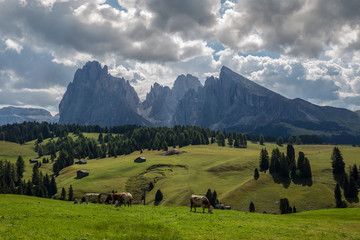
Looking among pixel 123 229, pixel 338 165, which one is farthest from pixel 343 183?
pixel 123 229

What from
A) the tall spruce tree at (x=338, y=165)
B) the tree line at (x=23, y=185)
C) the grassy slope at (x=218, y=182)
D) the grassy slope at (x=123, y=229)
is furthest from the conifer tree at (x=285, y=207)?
the tree line at (x=23, y=185)

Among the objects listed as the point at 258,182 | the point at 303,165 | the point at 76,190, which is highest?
the point at 303,165

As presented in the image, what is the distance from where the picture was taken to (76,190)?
128 meters

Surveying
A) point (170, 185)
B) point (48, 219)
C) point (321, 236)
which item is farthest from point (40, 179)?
point (321, 236)

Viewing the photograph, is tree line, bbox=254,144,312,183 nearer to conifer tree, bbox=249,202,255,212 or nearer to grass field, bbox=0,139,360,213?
grass field, bbox=0,139,360,213

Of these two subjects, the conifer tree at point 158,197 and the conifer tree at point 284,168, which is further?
the conifer tree at point 284,168

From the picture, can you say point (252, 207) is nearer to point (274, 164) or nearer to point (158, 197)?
point (158, 197)

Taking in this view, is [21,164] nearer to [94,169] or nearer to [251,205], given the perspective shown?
[94,169]

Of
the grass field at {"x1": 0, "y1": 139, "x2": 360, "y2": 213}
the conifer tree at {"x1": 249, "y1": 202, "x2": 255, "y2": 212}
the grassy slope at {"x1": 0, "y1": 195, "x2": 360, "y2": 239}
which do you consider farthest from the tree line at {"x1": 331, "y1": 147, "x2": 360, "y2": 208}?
the grassy slope at {"x1": 0, "y1": 195, "x2": 360, "y2": 239}

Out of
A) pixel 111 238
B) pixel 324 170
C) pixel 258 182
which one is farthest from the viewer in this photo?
pixel 324 170

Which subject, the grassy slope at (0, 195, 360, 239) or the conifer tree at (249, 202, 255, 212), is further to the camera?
the conifer tree at (249, 202, 255, 212)

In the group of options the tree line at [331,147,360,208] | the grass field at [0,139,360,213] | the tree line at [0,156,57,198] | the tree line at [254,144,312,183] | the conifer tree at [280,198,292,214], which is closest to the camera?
the conifer tree at [280,198,292,214]

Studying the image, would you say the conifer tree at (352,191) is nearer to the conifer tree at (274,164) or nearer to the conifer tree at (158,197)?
the conifer tree at (274,164)

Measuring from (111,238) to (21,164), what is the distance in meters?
162
